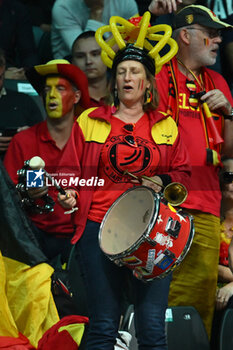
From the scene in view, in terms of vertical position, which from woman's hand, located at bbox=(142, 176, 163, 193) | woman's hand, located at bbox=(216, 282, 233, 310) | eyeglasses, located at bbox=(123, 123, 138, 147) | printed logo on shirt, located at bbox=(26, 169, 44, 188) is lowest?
woman's hand, located at bbox=(216, 282, 233, 310)

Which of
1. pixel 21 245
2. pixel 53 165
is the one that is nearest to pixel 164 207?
pixel 21 245

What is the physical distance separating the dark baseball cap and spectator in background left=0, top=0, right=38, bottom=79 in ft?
4.95

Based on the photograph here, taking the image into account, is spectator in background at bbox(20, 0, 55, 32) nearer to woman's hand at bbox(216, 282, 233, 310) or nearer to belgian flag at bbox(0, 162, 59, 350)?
belgian flag at bbox(0, 162, 59, 350)

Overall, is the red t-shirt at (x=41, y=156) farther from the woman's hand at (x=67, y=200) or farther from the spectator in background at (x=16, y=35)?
the spectator in background at (x=16, y=35)

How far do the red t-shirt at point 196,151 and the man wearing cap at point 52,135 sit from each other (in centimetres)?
64

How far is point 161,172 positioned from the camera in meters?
3.71

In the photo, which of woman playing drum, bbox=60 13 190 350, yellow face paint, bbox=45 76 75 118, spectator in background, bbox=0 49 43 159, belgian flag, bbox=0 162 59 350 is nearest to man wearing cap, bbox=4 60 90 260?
yellow face paint, bbox=45 76 75 118

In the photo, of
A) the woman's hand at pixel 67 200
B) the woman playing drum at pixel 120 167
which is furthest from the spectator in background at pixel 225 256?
the woman's hand at pixel 67 200

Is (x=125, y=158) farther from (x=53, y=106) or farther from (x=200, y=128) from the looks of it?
(x=53, y=106)

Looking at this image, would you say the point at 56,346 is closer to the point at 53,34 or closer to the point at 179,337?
the point at 179,337

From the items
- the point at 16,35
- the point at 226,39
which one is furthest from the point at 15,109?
the point at 226,39

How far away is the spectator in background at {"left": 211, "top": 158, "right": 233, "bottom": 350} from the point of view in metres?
4.20

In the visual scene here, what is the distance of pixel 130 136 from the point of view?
3662mm

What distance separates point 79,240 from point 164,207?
1.50ft
